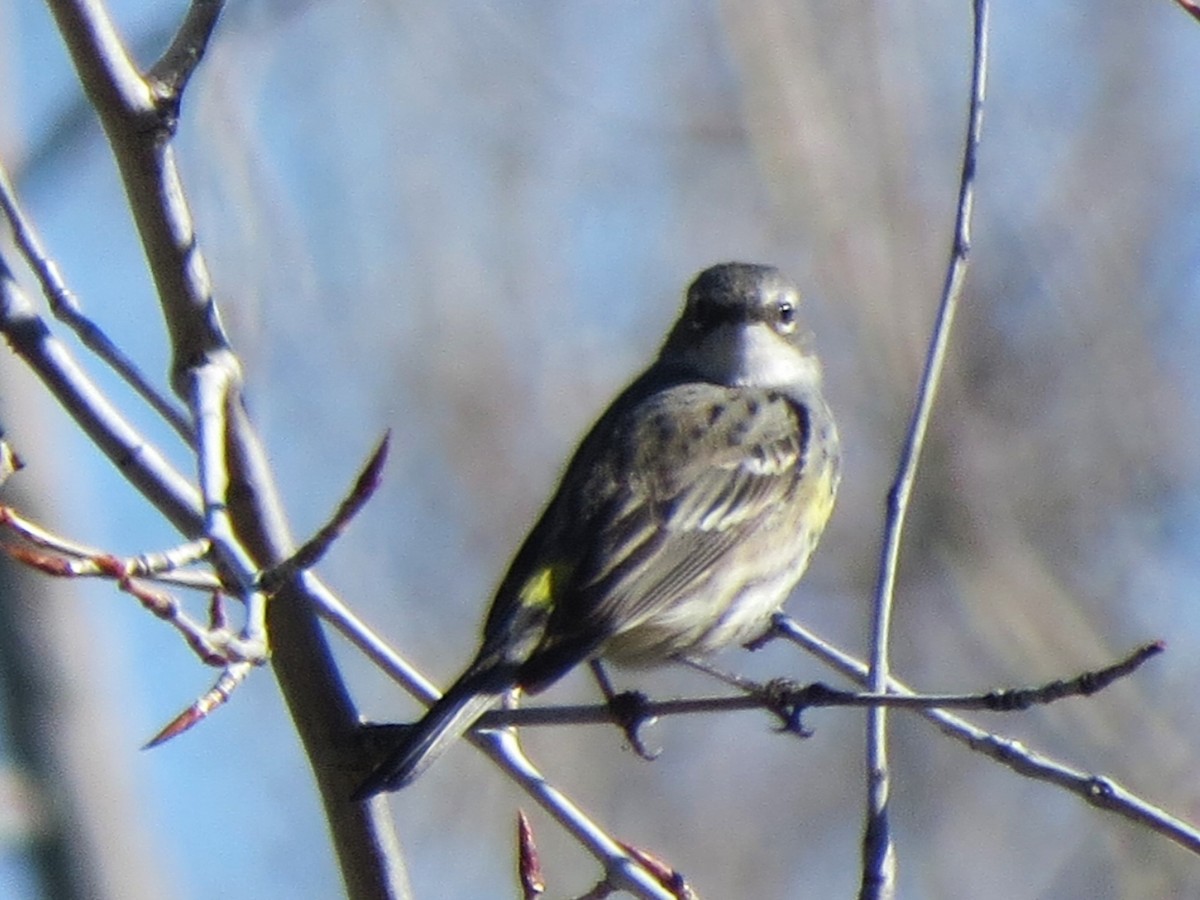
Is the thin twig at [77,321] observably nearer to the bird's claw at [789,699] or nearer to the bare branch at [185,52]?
the bare branch at [185,52]

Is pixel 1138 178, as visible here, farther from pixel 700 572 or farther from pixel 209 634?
pixel 209 634

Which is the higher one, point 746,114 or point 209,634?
point 746,114

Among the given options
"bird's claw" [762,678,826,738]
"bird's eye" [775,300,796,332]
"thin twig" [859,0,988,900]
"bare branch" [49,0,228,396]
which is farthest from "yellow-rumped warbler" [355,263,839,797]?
"bare branch" [49,0,228,396]

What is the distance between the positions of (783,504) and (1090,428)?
4.24 meters

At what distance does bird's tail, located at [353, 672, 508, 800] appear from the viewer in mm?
3959

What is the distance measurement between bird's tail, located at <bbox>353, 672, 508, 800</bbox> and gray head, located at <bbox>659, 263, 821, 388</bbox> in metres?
2.22

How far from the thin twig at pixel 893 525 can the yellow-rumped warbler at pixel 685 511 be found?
81cm

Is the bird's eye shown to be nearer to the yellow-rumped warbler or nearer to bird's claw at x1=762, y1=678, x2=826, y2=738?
the yellow-rumped warbler

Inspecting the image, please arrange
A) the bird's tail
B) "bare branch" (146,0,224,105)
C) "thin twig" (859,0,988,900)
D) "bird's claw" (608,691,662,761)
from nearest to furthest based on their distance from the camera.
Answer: "bare branch" (146,0,224,105) < "thin twig" (859,0,988,900) < the bird's tail < "bird's claw" (608,691,662,761)

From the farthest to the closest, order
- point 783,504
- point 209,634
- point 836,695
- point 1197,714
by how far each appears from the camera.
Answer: point 1197,714 → point 783,504 → point 836,695 → point 209,634

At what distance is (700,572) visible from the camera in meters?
5.44

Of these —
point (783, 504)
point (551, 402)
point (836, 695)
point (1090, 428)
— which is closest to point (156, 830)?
point (783, 504)

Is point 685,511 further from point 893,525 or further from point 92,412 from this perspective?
point 92,412

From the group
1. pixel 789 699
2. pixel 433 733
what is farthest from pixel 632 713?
pixel 789 699
